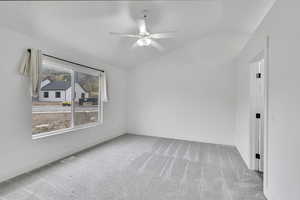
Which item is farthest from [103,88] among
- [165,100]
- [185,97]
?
[185,97]

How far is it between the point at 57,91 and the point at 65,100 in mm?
265

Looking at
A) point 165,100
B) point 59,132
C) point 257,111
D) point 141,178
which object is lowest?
point 141,178

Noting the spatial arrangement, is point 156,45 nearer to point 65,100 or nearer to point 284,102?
point 65,100

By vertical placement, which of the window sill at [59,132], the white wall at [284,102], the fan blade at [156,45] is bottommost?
the window sill at [59,132]

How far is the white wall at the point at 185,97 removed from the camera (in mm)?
4102

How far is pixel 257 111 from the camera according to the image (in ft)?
8.79

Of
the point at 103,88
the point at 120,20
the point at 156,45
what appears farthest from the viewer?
the point at 103,88

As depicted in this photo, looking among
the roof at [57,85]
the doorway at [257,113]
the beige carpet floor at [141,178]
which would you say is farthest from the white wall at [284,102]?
the roof at [57,85]

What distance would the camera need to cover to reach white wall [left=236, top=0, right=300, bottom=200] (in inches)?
52.3

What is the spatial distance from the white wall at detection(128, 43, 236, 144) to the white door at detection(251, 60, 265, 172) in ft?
4.50

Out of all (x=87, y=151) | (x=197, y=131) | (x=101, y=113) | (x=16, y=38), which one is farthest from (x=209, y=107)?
(x=16, y=38)

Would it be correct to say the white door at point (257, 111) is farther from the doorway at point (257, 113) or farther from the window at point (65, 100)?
the window at point (65, 100)

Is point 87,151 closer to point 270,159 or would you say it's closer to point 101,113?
point 101,113

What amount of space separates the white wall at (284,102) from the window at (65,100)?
3437 millimetres
